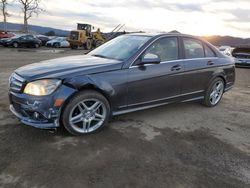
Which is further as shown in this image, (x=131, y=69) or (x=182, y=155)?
(x=131, y=69)

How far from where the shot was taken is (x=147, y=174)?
3281 mm

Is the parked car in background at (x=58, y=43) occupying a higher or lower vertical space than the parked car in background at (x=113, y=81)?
lower

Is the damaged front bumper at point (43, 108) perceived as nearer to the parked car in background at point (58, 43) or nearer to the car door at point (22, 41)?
the car door at point (22, 41)

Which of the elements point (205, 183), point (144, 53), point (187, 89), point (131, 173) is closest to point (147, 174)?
point (131, 173)

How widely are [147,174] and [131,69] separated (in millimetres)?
1915

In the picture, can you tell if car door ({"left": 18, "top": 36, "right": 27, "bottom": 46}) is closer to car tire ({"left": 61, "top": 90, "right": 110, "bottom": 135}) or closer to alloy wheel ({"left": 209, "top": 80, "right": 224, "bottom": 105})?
alloy wheel ({"left": 209, "top": 80, "right": 224, "bottom": 105})

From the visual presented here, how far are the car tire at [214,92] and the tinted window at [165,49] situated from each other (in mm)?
1358

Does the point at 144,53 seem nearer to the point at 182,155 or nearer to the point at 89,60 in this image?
the point at 89,60

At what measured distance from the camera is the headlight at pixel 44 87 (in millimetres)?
3936

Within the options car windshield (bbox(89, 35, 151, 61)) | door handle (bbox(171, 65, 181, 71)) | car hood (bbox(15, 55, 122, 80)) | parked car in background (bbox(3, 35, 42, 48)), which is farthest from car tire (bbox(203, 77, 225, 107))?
parked car in background (bbox(3, 35, 42, 48))

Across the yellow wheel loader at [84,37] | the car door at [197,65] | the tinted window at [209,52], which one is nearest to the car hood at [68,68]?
the car door at [197,65]

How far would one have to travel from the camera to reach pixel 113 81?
441 cm

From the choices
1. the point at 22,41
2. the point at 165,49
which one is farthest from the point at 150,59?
the point at 22,41

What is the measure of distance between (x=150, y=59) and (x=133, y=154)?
1.76 metres
